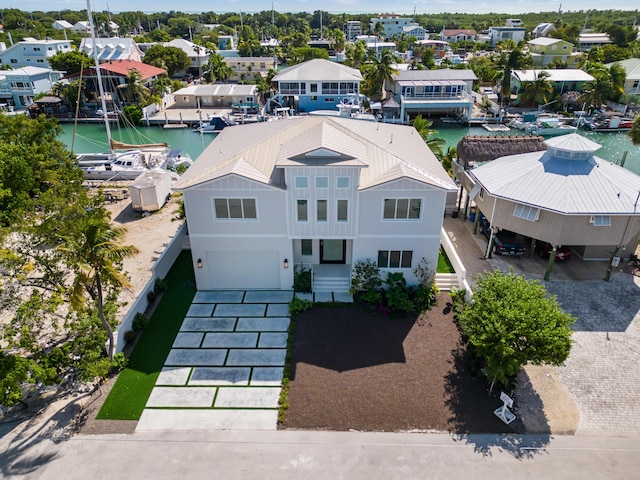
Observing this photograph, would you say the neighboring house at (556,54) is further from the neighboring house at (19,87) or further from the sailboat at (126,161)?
the neighboring house at (19,87)

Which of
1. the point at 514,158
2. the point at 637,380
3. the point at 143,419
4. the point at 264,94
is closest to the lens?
the point at 143,419

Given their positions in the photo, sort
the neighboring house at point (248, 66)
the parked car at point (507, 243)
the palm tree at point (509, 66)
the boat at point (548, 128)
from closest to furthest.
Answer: the parked car at point (507, 243)
the boat at point (548, 128)
the palm tree at point (509, 66)
the neighboring house at point (248, 66)

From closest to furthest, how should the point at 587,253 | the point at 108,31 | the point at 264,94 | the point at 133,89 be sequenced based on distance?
1. the point at 587,253
2. the point at 133,89
3. the point at 264,94
4. the point at 108,31

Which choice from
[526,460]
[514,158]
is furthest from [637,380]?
[514,158]

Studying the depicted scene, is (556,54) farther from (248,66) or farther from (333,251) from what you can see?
(333,251)

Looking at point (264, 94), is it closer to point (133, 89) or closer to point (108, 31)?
point (133, 89)

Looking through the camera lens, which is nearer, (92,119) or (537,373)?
(537,373)

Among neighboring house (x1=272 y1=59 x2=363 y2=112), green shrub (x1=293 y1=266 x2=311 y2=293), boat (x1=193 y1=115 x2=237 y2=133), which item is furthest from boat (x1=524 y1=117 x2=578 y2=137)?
green shrub (x1=293 y1=266 x2=311 y2=293)

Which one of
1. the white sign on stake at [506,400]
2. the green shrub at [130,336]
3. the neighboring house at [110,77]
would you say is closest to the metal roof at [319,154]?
the green shrub at [130,336]
